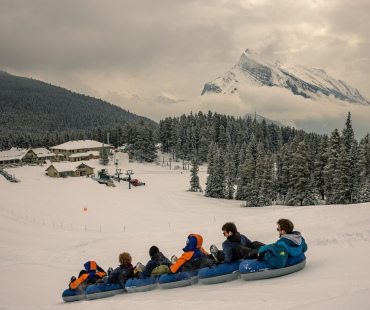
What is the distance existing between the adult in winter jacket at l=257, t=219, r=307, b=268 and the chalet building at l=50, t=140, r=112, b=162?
4505 inches

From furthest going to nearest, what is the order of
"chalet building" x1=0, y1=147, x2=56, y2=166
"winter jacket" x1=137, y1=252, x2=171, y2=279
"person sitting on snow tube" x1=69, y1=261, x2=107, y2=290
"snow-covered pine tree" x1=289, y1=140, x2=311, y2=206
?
"chalet building" x1=0, y1=147, x2=56, y2=166
"snow-covered pine tree" x1=289, y1=140, x2=311, y2=206
"person sitting on snow tube" x1=69, y1=261, x2=107, y2=290
"winter jacket" x1=137, y1=252, x2=171, y2=279

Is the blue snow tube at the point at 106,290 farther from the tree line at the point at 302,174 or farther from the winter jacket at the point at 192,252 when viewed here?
the tree line at the point at 302,174

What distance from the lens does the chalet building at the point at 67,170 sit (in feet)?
289

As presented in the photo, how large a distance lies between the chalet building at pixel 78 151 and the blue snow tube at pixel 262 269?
114 meters

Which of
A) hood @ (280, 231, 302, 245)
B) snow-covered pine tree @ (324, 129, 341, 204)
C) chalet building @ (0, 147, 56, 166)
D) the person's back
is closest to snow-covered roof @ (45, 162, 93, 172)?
chalet building @ (0, 147, 56, 166)

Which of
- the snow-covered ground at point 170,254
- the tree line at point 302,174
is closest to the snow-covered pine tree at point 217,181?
the tree line at point 302,174

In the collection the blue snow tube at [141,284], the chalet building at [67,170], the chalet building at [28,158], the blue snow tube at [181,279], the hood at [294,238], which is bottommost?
the blue snow tube at [141,284]

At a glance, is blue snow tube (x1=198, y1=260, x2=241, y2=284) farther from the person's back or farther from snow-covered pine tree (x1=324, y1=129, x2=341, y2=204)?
snow-covered pine tree (x1=324, y1=129, x2=341, y2=204)

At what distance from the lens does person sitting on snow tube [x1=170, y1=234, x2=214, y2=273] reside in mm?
8914

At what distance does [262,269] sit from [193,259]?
235 cm

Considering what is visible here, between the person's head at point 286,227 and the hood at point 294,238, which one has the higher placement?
the person's head at point 286,227

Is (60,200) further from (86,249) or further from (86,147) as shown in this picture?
(86,147)

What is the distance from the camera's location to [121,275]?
1036cm

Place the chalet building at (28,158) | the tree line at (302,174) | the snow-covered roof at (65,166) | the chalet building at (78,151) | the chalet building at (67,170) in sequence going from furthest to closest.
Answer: the chalet building at (78,151)
the chalet building at (28,158)
the snow-covered roof at (65,166)
the chalet building at (67,170)
the tree line at (302,174)
